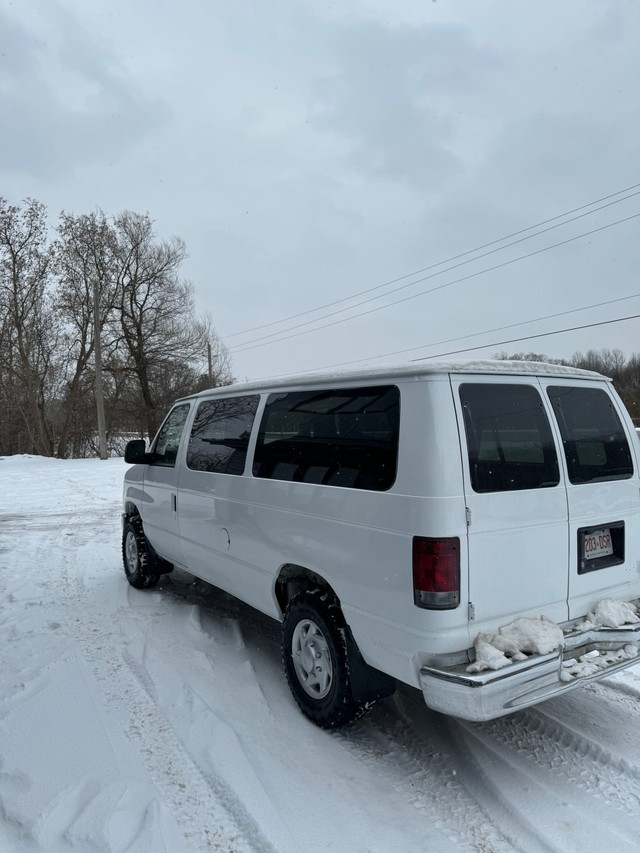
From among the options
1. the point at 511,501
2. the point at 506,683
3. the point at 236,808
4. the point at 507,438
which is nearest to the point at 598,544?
the point at 511,501

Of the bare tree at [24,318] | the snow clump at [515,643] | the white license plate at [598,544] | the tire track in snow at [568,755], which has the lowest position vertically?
the tire track in snow at [568,755]

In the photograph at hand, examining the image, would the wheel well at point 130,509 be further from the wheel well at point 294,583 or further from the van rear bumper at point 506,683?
the van rear bumper at point 506,683

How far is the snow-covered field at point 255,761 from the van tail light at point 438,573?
950 millimetres

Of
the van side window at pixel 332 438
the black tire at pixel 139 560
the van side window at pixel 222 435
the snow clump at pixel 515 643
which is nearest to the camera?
the snow clump at pixel 515 643

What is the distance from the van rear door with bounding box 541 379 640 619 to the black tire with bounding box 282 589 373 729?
1.26 metres

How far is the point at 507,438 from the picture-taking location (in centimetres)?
305

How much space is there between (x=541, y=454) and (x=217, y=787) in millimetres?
2298

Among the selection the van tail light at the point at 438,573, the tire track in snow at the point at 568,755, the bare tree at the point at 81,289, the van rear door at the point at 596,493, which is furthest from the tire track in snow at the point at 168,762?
the bare tree at the point at 81,289

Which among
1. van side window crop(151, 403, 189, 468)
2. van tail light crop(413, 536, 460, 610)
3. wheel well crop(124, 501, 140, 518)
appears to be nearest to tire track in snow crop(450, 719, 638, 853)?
van tail light crop(413, 536, 460, 610)

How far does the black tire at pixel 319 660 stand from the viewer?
3266 millimetres

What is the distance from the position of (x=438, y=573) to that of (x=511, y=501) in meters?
0.56

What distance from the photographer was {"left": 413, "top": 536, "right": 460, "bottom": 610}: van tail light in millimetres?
2693

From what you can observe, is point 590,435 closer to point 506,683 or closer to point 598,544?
point 598,544

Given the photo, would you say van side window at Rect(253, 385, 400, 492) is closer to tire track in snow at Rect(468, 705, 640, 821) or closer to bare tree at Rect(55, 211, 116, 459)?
tire track in snow at Rect(468, 705, 640, 821)
